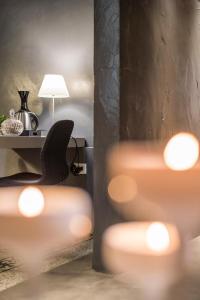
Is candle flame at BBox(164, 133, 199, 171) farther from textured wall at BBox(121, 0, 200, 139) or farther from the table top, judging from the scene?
the table top

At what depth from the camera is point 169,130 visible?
129 inches

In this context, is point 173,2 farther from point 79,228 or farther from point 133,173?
point 79,228

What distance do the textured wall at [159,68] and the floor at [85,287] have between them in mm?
846

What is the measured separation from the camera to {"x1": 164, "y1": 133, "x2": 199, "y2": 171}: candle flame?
3.34 metres

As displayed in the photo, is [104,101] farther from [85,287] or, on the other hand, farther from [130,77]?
[85,287]

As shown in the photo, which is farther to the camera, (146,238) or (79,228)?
(79,228)

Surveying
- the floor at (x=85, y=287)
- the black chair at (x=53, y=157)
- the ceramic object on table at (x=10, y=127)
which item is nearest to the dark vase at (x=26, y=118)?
the ceramic object on table at (x=10, y=127)

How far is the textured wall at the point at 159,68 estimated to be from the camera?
9.12ft

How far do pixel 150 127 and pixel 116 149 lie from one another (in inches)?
15.2

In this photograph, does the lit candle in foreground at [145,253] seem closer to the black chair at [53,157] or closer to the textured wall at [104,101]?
the textured wall at [104,101]

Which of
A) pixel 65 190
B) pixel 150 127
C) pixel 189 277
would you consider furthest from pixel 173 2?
pixel 65 190

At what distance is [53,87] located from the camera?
457 centimetres

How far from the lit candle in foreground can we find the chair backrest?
0.79 metres

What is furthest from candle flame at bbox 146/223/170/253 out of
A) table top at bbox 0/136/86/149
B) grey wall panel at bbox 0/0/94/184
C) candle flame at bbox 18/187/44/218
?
candle flame at bbox 18/187/44/218
